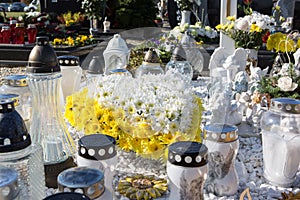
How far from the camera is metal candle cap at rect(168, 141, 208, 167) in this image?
168cm

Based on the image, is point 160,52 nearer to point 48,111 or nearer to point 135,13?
point 48,111

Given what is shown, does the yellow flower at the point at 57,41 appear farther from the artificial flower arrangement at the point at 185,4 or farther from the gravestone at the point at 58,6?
the gravestone at the point at 58,6

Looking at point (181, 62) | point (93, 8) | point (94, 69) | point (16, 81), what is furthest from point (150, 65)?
point (93, 8)

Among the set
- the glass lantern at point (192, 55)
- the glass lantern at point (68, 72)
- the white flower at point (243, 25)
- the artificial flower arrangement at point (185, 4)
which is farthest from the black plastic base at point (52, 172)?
the artificial flower arrangement at point (185, 4)

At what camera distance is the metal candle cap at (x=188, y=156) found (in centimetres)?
168

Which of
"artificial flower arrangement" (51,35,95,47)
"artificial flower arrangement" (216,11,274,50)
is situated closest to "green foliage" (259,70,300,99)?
"artificial flower arrangement" (216,11,274,50)

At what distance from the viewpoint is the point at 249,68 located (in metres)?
4.63

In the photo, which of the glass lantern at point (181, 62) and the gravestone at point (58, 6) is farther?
the gravestone at point (58, 6)

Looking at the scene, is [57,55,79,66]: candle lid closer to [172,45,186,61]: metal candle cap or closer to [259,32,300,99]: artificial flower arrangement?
[172,45,186,61]: metal candle cap

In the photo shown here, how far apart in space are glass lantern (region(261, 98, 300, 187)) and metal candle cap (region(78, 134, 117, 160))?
0.99m

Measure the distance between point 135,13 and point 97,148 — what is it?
11.3 m

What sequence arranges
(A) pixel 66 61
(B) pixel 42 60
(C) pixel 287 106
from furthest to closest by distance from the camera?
(A) pixel 66 61, (C) pixel 287 106, (B) pixel 42 60

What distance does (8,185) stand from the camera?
3.78 feet

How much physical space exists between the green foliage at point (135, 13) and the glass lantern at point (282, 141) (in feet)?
34.8
